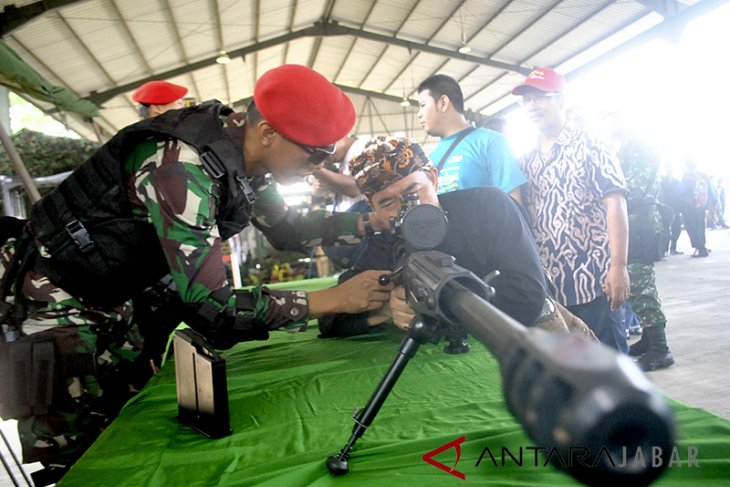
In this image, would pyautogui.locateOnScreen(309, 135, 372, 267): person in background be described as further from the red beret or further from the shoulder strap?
the red beret

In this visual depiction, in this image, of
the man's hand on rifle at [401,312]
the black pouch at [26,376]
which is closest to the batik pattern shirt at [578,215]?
the man's hand on rifle at [401,312]

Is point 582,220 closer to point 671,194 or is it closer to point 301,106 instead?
point 301,106

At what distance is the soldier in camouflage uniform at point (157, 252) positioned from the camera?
1.26m

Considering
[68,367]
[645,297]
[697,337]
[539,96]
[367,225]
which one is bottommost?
[697,337]

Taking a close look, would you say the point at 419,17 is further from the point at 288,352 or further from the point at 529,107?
the point at 288,352

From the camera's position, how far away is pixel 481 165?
255 cm

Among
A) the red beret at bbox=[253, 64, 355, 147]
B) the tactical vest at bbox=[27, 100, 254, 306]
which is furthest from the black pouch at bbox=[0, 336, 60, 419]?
the red beret at bbox=[253, 64, 355, 147]

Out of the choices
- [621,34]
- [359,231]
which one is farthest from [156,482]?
[621,34]

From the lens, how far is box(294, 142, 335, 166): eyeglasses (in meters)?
1.41

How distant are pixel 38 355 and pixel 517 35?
533 inches

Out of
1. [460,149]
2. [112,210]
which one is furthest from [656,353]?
[112,210]

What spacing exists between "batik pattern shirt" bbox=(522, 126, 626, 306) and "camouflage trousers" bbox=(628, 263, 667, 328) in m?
1.06

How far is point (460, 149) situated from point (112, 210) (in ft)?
5.73

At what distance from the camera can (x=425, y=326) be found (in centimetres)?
85
